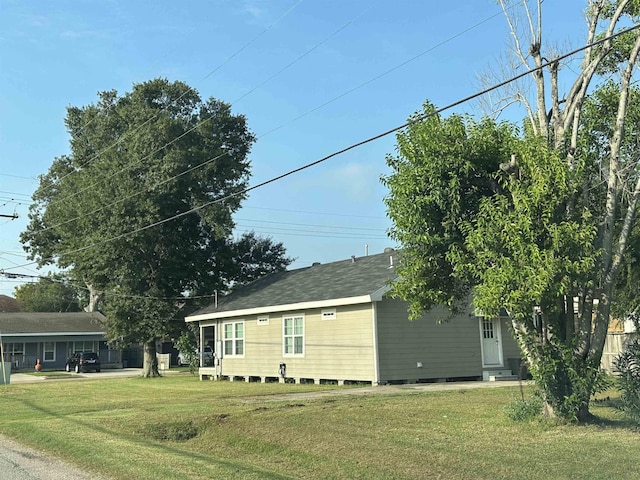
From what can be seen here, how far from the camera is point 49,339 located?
51.2m

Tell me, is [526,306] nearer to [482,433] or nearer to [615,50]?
[482,433]

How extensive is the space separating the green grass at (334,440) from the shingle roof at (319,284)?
263 inches

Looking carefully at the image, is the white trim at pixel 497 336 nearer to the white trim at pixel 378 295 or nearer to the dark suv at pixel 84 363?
the white trim at pixel 378 295

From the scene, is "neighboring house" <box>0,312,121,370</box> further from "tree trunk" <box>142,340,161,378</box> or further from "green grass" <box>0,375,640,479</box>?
"green grass" <box>0,375,640,479</box>

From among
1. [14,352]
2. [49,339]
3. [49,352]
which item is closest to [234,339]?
[49,339]

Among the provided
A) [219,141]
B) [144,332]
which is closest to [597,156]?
[144,332]

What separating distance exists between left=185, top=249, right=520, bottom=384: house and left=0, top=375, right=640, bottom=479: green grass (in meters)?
4.99

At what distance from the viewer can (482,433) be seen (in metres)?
10.5

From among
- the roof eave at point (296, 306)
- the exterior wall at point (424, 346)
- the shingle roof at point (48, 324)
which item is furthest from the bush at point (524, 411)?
the shingle roof at point (48, 324)

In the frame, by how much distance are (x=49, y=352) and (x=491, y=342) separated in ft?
131

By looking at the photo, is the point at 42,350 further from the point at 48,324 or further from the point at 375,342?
the point at 375,342

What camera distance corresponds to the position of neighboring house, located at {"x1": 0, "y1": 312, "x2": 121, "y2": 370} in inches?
1969

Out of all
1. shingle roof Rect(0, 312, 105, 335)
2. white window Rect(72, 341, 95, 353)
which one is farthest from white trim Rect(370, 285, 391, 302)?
white window Rect(72, 341, 95, 353)

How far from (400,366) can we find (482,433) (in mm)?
11297
